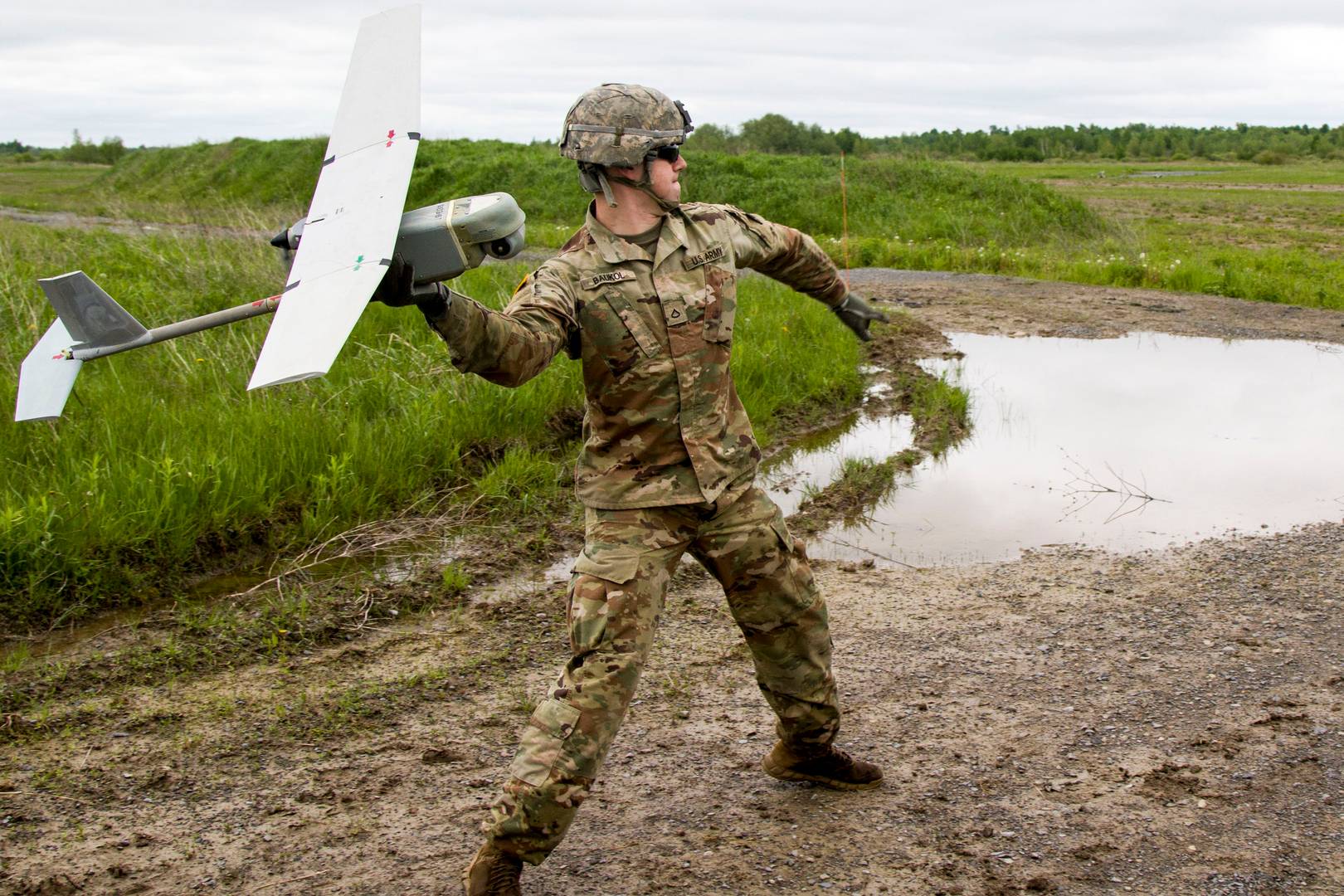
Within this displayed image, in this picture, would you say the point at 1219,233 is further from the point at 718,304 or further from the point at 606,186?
the point at 606,186

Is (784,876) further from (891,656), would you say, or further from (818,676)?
(891,656)

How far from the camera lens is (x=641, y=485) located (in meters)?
3.29

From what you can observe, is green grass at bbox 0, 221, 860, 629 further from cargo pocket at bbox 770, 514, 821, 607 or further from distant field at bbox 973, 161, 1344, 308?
distant field at bbox 973, 161, 1344, 308

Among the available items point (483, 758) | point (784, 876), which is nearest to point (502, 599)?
point (483, 758)

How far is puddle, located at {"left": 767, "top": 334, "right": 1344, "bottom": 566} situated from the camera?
6242mm

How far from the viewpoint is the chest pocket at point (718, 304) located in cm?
339

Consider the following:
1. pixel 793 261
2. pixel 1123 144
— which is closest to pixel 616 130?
pixel 793 261

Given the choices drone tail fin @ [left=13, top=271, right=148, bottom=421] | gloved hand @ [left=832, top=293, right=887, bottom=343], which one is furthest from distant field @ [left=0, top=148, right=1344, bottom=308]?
drone tail fin @ [left=13, top=271, right=148, bottom=421]

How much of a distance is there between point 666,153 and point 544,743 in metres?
1.59

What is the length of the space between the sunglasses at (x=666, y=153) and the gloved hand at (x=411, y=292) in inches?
31.4

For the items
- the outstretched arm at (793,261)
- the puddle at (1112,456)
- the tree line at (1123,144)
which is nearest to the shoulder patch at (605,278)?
the outstretched arm at (793,261)

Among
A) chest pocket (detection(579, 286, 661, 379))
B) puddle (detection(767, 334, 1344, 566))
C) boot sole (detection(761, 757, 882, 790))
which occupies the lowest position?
boot sole (detection(761, 757, 882, 790))

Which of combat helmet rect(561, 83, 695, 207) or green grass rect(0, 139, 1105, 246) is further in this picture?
green grass rect(0, 139, 1105, 246)

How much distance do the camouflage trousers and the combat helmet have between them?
2.99 ft
